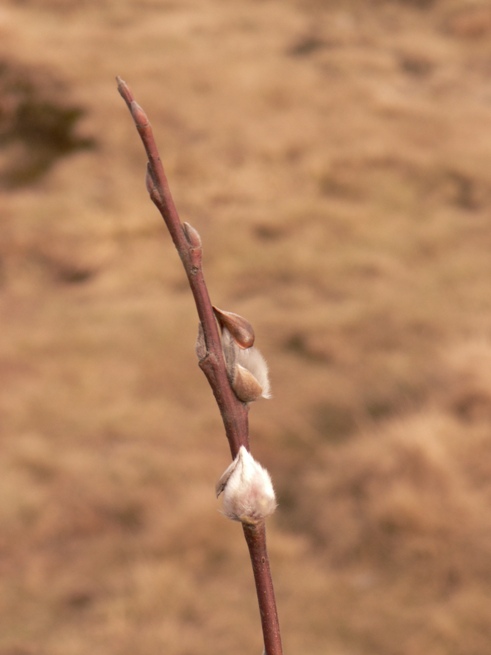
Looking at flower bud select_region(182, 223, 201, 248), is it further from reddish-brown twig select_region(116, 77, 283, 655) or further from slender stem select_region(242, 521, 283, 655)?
slender stem select_region(242, 521, 283, 655)

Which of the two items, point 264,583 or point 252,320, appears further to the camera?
point 252,320

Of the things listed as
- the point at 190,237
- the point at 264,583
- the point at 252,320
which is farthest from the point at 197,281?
the point at 252,320

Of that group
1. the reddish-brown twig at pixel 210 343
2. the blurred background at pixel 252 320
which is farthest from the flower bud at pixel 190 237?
the blurred background at pixel 252 320

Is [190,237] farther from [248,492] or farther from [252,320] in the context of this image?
[252,320]

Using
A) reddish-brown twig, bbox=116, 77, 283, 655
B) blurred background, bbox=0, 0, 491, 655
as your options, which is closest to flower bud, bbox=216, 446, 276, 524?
reddish-brown twig, bbox=116, 77, 283, 655

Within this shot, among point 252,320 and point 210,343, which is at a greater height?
point 252,320

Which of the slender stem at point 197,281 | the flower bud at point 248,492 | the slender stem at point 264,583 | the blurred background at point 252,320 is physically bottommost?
the slender stem at point 264,583

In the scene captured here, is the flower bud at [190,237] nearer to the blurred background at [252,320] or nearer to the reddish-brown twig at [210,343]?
the reddish-brown twig at [210,343]
